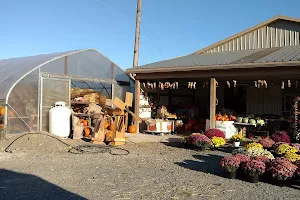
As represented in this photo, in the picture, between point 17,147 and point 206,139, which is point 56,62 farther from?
point 206,139

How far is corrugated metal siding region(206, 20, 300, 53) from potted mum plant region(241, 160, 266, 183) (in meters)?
10.7

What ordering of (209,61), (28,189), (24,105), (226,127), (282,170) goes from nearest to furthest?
(28,189) → (282,170) → (24,105) → (226,127) → (209,61)

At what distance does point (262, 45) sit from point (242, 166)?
11.3 metres

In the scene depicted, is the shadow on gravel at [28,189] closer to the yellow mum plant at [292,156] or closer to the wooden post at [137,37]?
the yellow mum plant at [292,156]

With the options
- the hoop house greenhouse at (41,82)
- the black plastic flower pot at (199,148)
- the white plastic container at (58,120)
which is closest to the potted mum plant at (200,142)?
the black plastic flower pot at (199,148)

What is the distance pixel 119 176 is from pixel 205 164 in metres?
2.68

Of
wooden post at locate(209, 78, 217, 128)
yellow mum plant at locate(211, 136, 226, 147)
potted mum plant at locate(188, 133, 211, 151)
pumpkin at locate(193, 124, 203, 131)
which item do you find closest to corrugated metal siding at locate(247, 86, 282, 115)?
pumpkin at locate(193, 124, 203, 131)

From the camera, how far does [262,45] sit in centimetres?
1734

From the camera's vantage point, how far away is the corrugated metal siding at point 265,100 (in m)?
16.5

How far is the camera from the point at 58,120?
1386 centimetres

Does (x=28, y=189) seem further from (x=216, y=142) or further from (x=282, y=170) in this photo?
(x=216, y=142)

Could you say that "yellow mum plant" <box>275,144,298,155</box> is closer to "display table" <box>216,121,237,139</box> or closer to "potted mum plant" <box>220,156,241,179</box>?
"potted mum plant" <box>220,156,241,179</box>

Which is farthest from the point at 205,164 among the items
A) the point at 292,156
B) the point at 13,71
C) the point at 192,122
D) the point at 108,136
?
the point at 13,71

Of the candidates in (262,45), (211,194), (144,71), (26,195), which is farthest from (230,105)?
(26,195)
